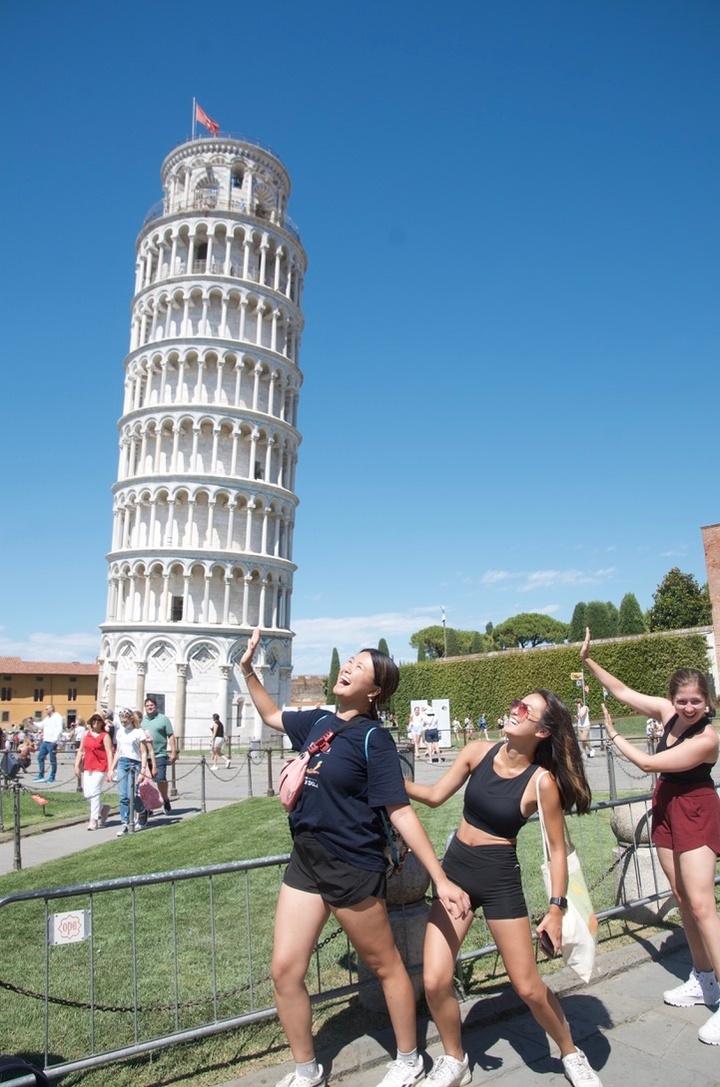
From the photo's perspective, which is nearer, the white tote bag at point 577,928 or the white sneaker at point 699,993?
the white tote bag at point 577,928

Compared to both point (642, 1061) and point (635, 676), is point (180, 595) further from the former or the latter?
point (642, 1061)

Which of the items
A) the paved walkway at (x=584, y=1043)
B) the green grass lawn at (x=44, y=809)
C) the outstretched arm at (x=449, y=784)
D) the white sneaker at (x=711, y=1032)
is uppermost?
the outstretched arm at (x=449, y=784)

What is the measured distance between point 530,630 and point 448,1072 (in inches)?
3996

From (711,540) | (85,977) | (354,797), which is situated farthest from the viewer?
(711,540)

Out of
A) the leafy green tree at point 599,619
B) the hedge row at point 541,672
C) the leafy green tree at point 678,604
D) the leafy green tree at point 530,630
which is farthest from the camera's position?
the leafy green tree at point 530,630

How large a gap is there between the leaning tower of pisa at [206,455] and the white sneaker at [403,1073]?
42.0m

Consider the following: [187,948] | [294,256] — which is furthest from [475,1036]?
Result: [294,256]

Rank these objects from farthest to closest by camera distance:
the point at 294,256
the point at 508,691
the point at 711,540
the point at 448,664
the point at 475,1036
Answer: the point at 294,256 → the point at 448,664 → the point at 508,691 → the point at 711,540 → the point at 475,1036

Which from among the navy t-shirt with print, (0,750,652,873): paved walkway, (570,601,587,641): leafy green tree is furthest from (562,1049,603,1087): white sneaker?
(570,601,587,641): leafy green tree

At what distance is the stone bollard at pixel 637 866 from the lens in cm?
634

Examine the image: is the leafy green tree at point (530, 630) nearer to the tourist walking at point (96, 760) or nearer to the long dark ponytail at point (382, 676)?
the tourist walking at point (96, 760)

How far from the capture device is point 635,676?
38531 mm

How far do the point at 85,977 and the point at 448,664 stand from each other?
44.6m

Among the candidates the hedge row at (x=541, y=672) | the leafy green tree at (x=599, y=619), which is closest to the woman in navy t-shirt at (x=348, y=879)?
the hedge row at (x=541, y=672)
